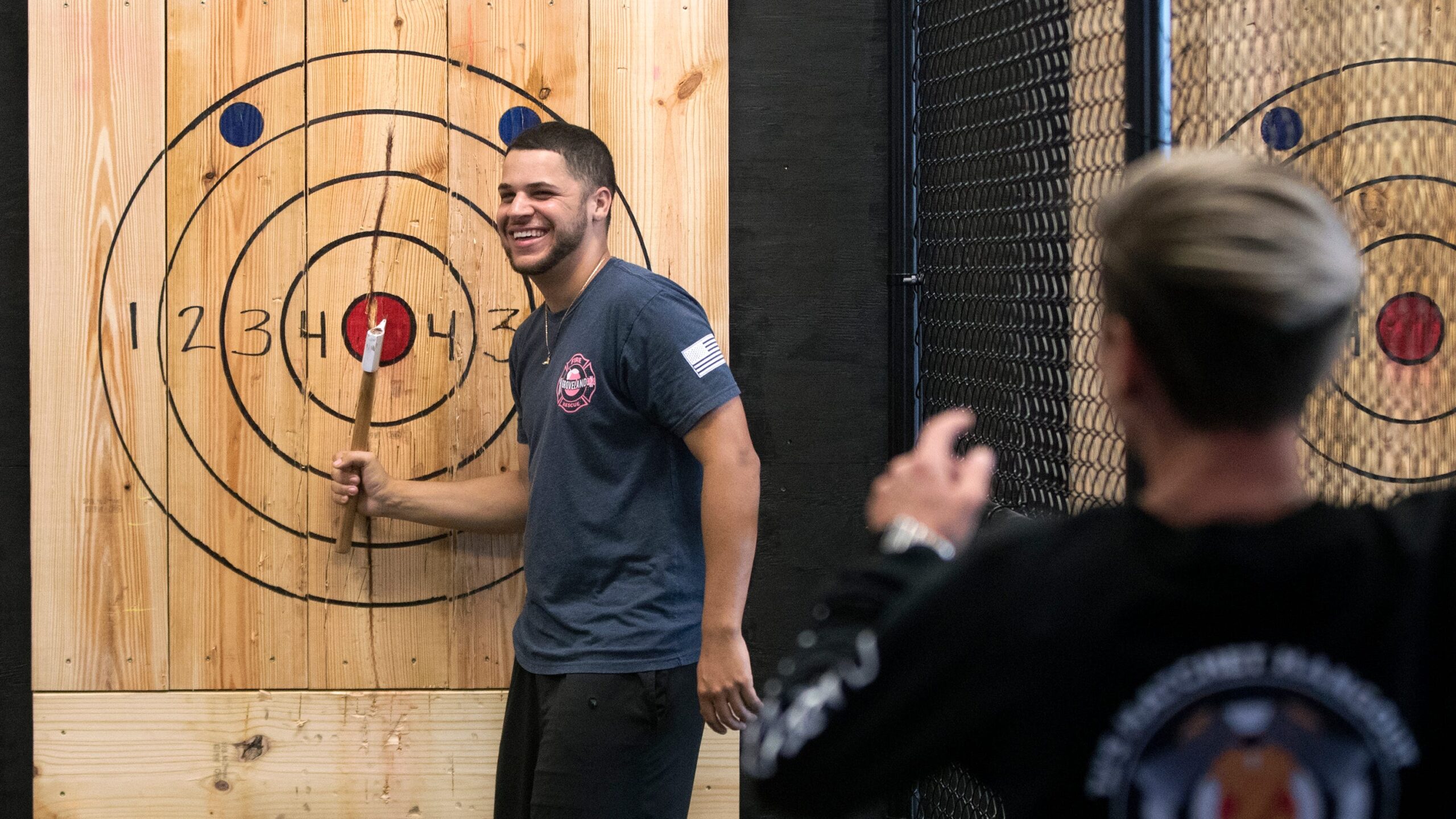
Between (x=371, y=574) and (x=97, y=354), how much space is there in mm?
674

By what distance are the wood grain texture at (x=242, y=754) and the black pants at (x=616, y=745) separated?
1.47 feet

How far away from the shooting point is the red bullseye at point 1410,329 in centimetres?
184

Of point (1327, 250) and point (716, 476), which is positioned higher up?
point (1327, 250)

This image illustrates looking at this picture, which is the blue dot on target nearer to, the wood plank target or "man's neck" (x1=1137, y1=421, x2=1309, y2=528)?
the wood plank target

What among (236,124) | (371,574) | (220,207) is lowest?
(371,574)

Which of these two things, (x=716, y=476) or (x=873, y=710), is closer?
(x=873, y=710)

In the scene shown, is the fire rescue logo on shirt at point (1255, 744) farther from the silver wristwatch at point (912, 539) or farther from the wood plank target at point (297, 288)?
the wood plank target at point (297, 288)

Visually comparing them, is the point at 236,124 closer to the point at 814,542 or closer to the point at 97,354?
the point at 97,354

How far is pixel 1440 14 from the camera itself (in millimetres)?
1896

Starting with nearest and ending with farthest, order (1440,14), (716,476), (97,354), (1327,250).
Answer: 1. (1327,250)
2. (716,476)
3. (1440,14)
4. (97,354)

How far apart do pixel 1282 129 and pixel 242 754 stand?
221 centimetres

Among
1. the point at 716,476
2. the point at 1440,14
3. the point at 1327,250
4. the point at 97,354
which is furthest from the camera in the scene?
the point at 97,354

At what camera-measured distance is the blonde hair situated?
0.67m

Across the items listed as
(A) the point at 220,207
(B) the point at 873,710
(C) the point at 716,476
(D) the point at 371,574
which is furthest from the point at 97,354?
(B) the point at 873,710
